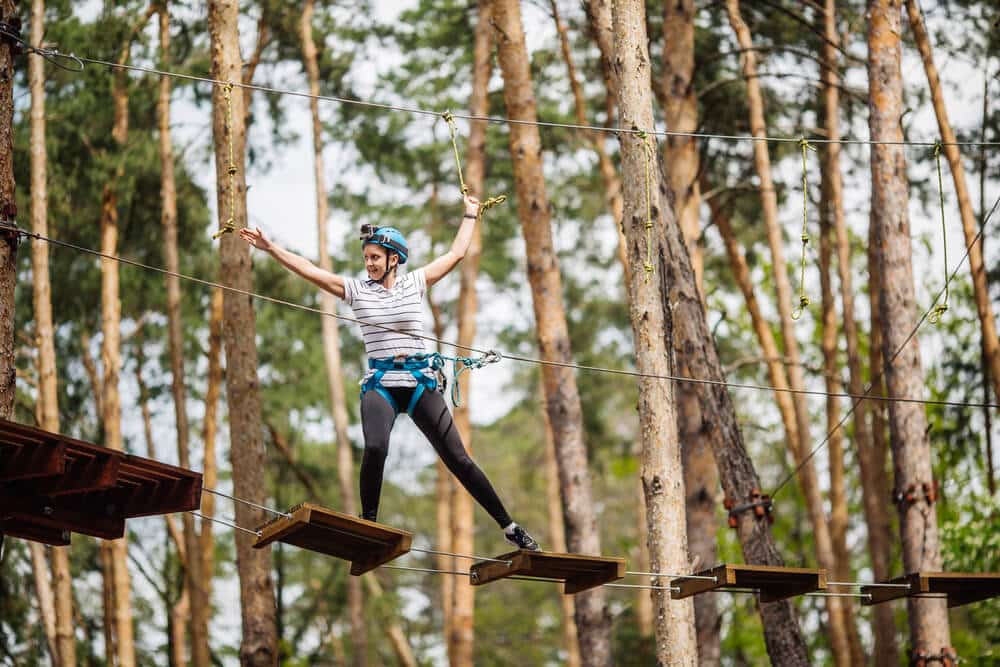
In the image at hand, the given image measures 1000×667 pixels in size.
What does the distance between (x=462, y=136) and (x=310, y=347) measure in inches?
163

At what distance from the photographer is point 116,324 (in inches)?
619

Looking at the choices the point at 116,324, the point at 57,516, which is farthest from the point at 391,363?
the point at 116,324

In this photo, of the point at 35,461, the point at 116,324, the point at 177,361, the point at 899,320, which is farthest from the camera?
the point at 116,324

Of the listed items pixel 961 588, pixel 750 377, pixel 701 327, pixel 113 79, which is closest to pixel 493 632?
pixel 750 377

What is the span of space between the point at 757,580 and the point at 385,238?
2.75 m

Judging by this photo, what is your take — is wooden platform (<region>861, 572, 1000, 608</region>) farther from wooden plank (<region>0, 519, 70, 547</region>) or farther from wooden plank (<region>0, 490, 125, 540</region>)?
wooden plank (<region>0, 519, 70, 547</region>)

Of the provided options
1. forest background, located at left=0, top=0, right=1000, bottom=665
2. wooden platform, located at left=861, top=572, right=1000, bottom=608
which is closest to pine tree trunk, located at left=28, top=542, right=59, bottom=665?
forest background, located at left=0, top=0, right=1000, bottom=665

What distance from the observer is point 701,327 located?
9.50 meters

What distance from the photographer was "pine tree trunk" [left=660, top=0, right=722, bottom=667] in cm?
1106

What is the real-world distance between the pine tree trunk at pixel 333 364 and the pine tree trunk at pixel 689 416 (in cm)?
547

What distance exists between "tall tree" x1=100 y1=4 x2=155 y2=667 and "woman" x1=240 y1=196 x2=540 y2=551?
928cm

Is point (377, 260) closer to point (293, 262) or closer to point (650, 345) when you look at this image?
point (293, 262)

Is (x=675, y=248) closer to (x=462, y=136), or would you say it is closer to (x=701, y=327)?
(x=701, y=327)

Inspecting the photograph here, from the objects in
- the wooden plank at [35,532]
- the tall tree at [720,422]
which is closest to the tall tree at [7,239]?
the wooden plank at [35,532]
